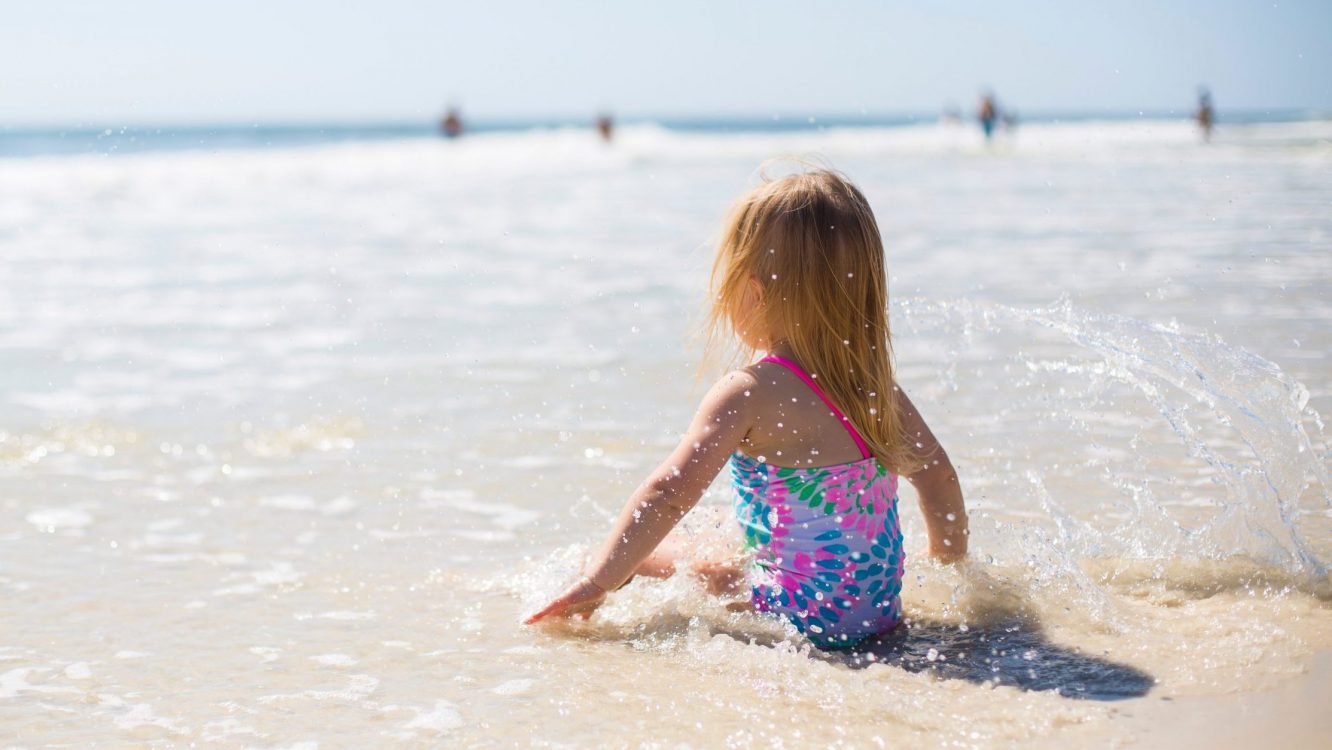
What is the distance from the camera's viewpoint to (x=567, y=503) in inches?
156

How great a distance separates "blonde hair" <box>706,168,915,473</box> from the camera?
2666 millimetres

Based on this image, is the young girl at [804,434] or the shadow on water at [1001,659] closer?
the shadow on water at [1001,659]

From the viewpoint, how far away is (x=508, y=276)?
895 cm

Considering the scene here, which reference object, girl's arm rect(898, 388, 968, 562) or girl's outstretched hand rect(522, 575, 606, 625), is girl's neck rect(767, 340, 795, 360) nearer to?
girl's arm rect(898, 388, 968, 562)

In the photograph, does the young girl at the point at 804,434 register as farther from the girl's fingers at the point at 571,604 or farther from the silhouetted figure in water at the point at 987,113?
the silhouetted figure in water at the point at 987,113

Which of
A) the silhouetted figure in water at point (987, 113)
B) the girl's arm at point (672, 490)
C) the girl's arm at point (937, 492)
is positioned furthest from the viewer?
the silhouetted figure in water at point (987, 113)

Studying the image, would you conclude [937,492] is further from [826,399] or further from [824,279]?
[824,279]

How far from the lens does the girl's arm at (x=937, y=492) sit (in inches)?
110

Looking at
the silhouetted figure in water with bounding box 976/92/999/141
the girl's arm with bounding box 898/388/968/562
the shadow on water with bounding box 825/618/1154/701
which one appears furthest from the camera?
the silhouetted figure in water with bounding box 976/92/999/141

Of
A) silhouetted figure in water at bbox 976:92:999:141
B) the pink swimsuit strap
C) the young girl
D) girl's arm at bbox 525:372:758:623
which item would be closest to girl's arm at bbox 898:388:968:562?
the young girl

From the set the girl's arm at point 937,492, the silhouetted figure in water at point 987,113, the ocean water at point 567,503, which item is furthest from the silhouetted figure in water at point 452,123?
the girl's arm at point 937,492

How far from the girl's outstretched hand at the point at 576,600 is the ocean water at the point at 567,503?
0.10 m

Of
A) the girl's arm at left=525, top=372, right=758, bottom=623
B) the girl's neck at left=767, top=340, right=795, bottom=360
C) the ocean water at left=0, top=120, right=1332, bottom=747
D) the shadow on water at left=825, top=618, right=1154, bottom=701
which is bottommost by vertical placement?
the shadow on water at left=825, top=618, right=1154, bottom=701

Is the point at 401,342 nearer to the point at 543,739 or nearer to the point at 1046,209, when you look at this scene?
the point at 543,739
